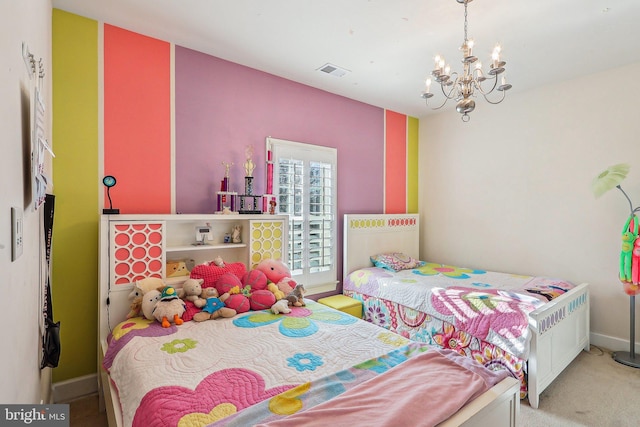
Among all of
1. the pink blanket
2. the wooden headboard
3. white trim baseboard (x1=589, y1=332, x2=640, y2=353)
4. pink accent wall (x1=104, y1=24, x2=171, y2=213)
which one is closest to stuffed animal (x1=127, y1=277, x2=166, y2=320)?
pink accent wall (x1=104, y1=24, x2=171, y2=213)

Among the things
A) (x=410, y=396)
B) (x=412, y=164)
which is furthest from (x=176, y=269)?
(x=412, y=164)

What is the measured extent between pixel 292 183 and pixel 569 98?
3.02m

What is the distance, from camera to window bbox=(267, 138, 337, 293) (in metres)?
3.29

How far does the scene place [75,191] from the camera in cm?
228

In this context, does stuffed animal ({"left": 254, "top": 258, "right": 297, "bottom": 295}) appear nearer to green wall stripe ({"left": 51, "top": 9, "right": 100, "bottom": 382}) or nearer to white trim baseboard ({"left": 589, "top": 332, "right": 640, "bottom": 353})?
green wall stripe ({"left": 51, "top": 9, "right": 100, "bottom": 382})

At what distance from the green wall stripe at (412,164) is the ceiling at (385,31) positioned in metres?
1.48

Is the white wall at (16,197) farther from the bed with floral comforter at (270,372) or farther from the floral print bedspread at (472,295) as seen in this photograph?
the floral print bedspread at (472,295)

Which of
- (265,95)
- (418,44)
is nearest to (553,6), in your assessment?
(418,44)

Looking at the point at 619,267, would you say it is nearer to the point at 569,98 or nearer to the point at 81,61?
the point at 569,98

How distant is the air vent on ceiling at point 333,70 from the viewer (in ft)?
9.98

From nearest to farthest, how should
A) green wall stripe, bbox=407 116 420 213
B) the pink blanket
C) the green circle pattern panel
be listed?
the pink blanket
the green circle pattern panel
green wall stripe, bbox=407 116 420 213

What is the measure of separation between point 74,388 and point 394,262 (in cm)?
312

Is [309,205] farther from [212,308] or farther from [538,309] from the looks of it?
[538,309]

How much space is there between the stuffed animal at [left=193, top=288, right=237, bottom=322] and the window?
116 centimetres
